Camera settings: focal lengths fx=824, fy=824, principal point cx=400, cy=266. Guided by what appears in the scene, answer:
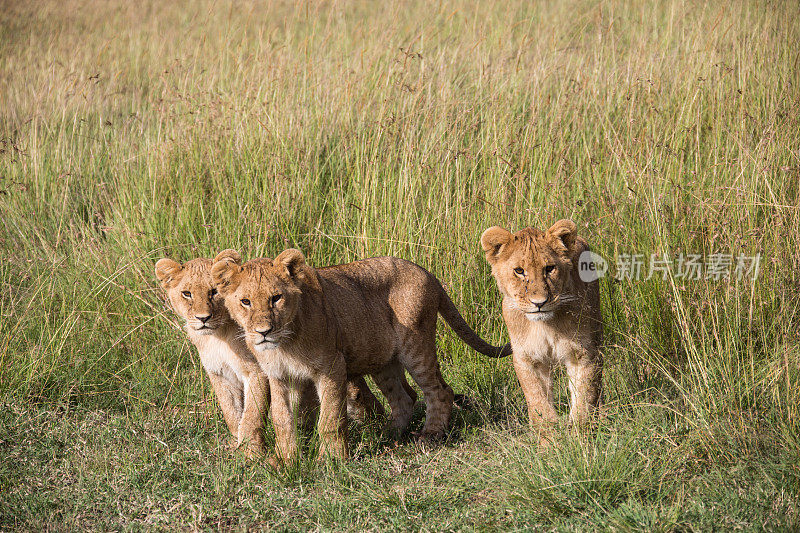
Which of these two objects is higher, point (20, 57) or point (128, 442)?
point (20, 57)

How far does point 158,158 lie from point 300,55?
1868 millimetres

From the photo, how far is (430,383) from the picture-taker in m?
4.63

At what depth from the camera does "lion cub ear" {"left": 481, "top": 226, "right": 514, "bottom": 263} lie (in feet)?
13.0

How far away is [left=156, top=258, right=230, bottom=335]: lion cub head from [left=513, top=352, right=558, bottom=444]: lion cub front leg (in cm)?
152

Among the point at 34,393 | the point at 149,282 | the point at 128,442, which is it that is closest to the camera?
the point at 128,442

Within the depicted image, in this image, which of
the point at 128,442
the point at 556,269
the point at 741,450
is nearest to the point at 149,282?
the point at 128,442

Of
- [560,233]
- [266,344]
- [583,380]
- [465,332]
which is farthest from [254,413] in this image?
[560,233]

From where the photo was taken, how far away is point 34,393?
4930 millimetres

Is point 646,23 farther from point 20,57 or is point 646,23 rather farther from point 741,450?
point 20,57

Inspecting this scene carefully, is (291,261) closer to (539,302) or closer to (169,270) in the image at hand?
(169,270)

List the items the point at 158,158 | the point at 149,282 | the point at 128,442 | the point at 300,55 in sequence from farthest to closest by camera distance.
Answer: the point at 300,55 < the point at 158,158 < the point at 149,282 < the point at 128,442

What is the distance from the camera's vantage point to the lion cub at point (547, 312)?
3857 mm

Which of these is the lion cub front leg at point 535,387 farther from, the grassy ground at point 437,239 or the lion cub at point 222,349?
the lion cub at point 222,349

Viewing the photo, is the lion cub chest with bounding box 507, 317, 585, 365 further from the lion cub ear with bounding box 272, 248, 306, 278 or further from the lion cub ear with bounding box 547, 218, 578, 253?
the lion cub ear with bounding box 272, 248, 306, 278
